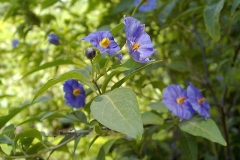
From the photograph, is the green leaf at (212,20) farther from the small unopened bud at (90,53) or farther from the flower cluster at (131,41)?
the small unopened bud at (90,53)

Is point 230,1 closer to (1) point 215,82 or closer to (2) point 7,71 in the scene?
(1) point 215,82

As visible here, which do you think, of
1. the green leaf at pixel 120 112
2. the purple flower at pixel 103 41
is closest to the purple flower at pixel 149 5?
the purple flower at pixel 103 41

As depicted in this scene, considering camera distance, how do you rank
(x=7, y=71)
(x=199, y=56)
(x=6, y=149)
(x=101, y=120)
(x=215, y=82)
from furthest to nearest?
(x=7, y=71)
(x=215, y=82)
(x=199, y=56)
(x=6, y=149)
(x=101, y=120)

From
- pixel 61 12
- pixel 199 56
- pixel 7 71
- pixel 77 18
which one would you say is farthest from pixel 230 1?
pixel 7 71

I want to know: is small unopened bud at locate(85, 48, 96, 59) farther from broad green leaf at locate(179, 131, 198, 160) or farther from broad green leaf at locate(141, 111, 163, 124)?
broad green leaf at locate(179, 131, 198, 160)

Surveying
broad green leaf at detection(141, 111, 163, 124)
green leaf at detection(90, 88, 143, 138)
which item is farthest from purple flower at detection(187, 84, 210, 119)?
green leaf at detection(90, 88, 143, 138)

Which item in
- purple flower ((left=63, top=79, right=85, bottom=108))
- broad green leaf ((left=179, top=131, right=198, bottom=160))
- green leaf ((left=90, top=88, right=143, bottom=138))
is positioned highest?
green leaf ((left=90, top=88, right=143, bottom=138))

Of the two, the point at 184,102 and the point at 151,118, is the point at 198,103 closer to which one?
the point at 184,102
